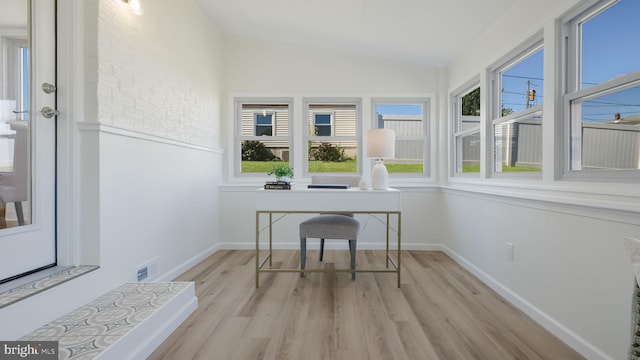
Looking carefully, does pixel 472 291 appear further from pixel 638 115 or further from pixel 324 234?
pixel 638 115

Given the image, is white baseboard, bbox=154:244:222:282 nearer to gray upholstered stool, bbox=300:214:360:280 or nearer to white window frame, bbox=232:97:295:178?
white window frame, bbox=232:97:295:178

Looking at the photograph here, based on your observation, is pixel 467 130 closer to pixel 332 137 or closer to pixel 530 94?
pixel 530 94

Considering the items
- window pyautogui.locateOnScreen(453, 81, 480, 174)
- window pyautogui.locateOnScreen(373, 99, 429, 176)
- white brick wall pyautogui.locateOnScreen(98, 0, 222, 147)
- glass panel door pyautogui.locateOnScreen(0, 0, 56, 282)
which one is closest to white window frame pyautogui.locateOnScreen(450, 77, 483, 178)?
window pyautogui.locateOnScreen(453, 81, 480, 174)

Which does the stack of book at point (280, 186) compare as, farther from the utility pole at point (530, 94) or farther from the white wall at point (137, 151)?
the utility pole at point (530, 94)

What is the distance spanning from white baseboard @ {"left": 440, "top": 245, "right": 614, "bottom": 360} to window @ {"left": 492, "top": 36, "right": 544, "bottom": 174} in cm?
95

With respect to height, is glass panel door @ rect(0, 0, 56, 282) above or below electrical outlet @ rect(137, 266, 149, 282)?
above

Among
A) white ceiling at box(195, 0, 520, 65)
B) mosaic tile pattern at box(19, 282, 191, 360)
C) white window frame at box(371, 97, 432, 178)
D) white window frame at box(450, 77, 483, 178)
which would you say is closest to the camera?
mosaic tile pattern at box(19, 282, 191, 360)

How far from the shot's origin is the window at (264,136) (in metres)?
4.08

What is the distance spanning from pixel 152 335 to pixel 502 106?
124 inches

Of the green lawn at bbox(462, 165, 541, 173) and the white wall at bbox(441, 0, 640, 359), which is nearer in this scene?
the white wall at bbox(441, 0, 640, 359)

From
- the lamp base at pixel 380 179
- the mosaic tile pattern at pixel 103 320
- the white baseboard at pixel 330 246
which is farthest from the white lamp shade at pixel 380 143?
the mosaic tile pattern at pixel 103 320

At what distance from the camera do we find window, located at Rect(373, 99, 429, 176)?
13.3 ft

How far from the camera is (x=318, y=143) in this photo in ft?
13.4

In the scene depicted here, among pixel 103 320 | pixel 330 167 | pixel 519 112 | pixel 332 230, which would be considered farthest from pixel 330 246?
pixel 103 320
